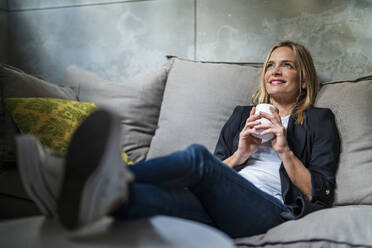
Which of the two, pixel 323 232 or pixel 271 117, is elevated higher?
pixel 271 117

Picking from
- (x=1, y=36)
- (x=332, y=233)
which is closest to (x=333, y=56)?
(x=332, y=233)

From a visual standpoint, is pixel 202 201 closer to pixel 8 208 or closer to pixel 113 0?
pixel 8 208

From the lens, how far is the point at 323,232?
1258mm

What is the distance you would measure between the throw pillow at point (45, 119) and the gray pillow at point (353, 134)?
44.2 inches

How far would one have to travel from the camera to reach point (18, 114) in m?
1.75

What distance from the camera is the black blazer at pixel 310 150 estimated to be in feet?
4.97

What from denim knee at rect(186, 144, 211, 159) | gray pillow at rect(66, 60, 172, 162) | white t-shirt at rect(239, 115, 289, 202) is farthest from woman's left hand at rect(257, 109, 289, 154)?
gray pillow at rect(66, 60, 172, 162)

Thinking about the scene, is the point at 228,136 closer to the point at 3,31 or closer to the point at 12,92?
the point at 12,92

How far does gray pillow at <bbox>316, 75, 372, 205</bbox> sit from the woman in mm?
46

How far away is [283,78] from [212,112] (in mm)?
371

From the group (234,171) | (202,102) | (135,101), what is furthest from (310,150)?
(135,101)

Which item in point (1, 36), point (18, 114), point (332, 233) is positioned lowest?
point (332, 233)

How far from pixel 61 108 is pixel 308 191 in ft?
3.68

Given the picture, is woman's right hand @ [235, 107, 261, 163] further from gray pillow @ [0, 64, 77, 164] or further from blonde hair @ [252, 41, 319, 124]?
gray pillow @ [0, 64, 77, 164]
